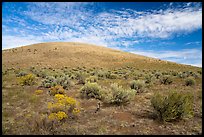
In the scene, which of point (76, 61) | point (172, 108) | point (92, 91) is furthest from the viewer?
point (76, 61)

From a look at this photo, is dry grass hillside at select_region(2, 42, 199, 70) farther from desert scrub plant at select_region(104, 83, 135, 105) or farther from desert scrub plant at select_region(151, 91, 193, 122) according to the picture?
desert scrub plant at select_region(151, 91, 193, 122)

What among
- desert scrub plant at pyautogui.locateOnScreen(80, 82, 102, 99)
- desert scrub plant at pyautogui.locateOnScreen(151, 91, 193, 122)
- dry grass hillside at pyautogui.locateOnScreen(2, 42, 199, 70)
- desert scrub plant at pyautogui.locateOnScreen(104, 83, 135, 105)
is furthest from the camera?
dry grass hillside at pyautogui.locateOnScreen(2, 42, 199, 70)

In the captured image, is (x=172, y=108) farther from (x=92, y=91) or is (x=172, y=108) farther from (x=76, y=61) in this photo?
(x=76, y=61)

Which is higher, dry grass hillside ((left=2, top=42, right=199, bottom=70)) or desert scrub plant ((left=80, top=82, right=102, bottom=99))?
dry grass hillside ((left=2, top=42, right=199, bottom=70))

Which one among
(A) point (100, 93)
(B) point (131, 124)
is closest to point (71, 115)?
(B) point (131, 124)

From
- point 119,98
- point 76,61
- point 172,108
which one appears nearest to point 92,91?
point 119,98

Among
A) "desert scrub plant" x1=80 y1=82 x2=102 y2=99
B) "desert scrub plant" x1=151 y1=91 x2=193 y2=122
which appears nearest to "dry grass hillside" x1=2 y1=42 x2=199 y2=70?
"desert scrub plant" x1=80 y1=82 x2=102 y2=99

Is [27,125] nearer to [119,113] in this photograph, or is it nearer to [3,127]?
[3,127]

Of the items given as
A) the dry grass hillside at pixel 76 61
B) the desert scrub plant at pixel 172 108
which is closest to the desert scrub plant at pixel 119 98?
the desert scrub plant at pixel 172 108

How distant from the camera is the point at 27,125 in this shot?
7238 mm

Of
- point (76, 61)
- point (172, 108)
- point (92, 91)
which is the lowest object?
point (172, 108)

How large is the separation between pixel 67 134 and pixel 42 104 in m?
3.94

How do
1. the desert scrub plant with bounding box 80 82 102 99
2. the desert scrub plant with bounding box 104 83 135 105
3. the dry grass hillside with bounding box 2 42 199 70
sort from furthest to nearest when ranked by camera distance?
1. the dry grass hillside with bounding box 2 42 199 70
2. the desert scrub plant with bounding box 80 82 102 99
3. the desert scrub plant with bounding box 104 83 135 105

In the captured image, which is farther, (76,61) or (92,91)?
(76,61)
